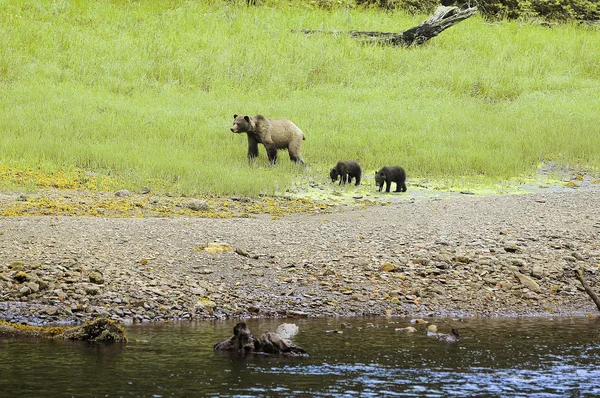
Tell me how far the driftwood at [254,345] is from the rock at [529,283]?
163 inches

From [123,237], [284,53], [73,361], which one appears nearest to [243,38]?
[284,53]

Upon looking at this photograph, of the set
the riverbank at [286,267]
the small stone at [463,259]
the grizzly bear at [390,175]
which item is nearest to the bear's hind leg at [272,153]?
the grizzly bear at [390,175]

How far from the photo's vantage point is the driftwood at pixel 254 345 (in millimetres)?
8047

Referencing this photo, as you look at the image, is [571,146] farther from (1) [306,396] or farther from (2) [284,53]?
(1) [306,396]

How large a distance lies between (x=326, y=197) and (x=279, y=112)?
686 centimetres

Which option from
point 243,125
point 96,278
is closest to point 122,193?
point 243,125

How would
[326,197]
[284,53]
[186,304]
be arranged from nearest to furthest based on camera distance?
[186,304], [326,197], [284,53]

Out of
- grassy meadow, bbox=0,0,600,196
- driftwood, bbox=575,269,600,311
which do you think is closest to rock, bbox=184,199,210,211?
grassy meadow, bbox=0,0,600,196

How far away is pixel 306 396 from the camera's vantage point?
683cm

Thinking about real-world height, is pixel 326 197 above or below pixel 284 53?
below

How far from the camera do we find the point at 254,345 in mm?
8094

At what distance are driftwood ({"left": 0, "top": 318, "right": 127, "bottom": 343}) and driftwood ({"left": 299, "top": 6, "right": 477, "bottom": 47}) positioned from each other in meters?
23.0

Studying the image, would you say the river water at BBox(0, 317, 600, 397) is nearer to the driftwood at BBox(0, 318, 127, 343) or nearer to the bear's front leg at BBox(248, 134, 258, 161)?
the driftwood at BBox(0, 318, 127, 343)

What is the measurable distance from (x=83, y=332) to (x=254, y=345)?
1703 millimetres
